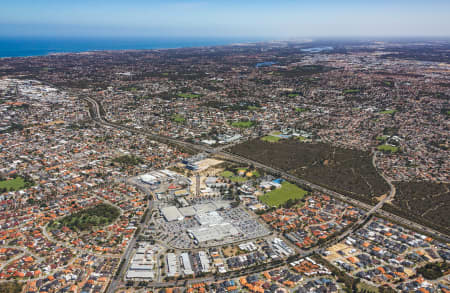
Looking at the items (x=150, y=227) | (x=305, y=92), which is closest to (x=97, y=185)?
(x=150, y=227)

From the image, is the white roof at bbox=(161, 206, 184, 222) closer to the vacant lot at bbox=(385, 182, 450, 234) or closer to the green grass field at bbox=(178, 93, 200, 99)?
the vacant lot at bbox=(385, 182, 450, 234)

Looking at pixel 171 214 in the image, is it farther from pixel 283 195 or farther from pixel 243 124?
pixel 243 124

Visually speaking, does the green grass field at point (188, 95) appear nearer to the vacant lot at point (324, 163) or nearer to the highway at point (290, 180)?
the highway at point (290, 180)

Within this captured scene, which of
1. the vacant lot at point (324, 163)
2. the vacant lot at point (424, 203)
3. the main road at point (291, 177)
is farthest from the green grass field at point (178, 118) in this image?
the vacant lot at point (424, 203)

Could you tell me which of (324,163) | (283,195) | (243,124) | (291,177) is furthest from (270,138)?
(283,195)

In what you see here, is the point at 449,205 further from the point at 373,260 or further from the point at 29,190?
the point at 29,190

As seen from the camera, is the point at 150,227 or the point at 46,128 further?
the point at 46,128
